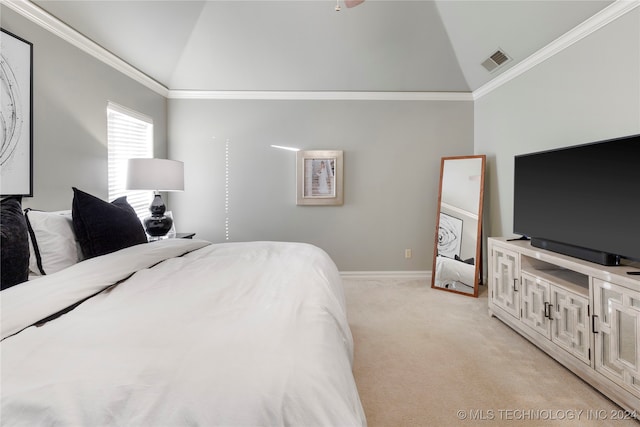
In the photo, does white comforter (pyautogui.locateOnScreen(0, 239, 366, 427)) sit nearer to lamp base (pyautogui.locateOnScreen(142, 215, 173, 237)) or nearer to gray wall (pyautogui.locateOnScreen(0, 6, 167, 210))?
gray wall (pyautogui.locateOnScreen(0, 6, 167, 210))

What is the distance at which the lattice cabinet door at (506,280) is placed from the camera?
2.56 meters

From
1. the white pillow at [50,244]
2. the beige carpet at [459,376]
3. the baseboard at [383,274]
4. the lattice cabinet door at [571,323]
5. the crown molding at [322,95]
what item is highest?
the crown molding at [322,95]

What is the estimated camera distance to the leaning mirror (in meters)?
3.64

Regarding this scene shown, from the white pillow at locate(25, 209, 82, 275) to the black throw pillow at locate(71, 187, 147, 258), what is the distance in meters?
0.05

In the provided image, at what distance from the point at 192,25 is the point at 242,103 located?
1.00 meters

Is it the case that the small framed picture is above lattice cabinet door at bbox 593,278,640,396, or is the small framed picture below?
above

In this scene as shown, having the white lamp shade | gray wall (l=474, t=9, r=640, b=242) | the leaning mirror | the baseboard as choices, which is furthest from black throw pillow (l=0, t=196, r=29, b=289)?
the leaning mirror

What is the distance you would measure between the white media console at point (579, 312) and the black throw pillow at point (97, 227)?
279cm

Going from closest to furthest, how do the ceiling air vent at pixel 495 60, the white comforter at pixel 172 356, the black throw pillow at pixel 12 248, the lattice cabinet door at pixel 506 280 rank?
1. the white comforter at pixel 172 356
2. the black throw pillow at pixel 12 248
3. the lattice cabinet door at pixel 506 280
4. the ceiling air vent at pixel 495 60

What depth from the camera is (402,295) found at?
3562 millimetres

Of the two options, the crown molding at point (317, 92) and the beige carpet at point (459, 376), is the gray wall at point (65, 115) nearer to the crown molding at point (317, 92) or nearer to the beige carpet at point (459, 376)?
the crown molding at point (317, 92)

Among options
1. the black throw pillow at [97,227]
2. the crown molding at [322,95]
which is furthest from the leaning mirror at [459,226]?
the black throw pillow at [97,227]

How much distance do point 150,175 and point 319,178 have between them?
6.47ft

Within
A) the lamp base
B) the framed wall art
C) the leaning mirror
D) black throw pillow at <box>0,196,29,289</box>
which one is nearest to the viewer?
black throw pillow at <box>0,196,29,289</box>
